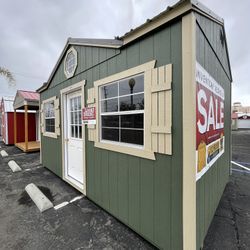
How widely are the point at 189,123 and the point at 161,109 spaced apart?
39cm

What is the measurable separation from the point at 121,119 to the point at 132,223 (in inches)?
64.5

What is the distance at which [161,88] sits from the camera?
1.77 metres

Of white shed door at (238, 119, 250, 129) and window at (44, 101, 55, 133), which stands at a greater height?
window at (44, 101, 55, 133)

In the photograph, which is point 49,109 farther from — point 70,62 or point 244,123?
point 244,123

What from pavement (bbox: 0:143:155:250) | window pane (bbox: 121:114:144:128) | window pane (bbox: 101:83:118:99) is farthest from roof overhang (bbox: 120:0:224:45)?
pavement (bbox: 0:143:155:250)

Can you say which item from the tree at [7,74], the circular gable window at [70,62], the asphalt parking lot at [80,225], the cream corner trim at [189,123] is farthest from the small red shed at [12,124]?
the cream corner trim at [189,123]

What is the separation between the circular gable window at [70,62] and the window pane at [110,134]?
6.21 ft

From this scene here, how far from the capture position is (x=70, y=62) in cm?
381

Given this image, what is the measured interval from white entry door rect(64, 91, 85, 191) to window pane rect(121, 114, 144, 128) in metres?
1.62

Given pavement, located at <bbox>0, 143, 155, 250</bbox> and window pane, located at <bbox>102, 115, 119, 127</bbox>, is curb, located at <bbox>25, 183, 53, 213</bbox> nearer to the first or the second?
pavement, located at <bbox>0, 143, 155, 250</bbox>

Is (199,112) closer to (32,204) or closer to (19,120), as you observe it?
(32,204)

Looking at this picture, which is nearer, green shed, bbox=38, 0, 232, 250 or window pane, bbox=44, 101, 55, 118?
green shed, bbox=38, 0, 232, 250

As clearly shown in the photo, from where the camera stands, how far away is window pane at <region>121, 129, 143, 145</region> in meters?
2.15

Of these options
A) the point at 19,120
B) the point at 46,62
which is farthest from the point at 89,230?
the point at 46,62
